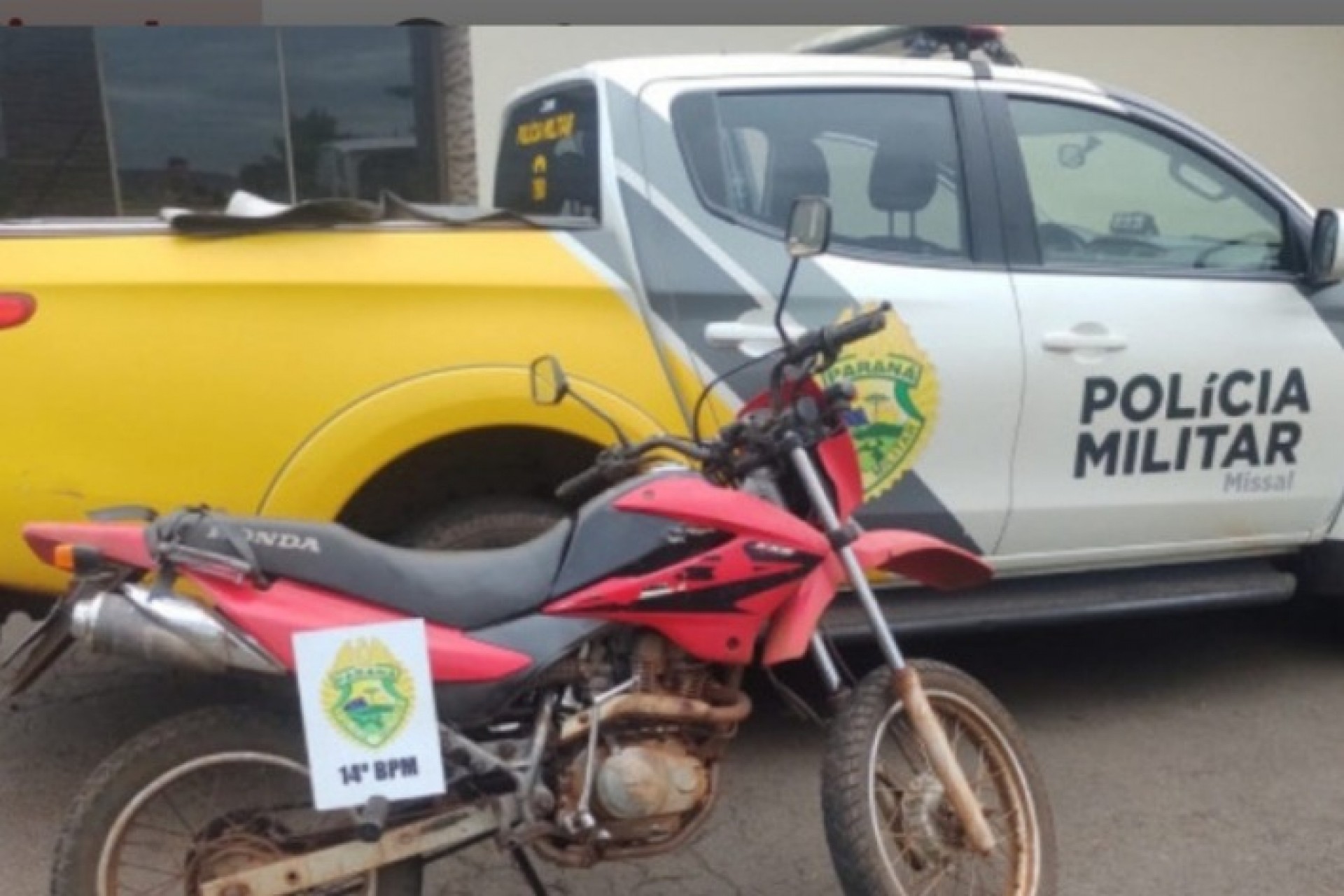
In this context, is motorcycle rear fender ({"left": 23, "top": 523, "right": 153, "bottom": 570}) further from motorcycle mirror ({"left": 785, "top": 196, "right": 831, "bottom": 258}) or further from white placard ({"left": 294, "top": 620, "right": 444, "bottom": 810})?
motorcycle mirror ({"left": 785, "top": 196, "right": 831, "bottom": 258})

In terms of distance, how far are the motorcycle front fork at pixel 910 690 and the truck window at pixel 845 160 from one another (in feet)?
3.89

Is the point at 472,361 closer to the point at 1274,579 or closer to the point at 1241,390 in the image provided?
the point at 1241,390

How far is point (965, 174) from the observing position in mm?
3895

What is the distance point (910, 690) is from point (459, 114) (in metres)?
7.55

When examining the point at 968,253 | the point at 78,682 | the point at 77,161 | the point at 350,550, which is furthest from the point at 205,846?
the point at 77,161

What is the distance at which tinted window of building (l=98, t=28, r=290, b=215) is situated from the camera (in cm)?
966

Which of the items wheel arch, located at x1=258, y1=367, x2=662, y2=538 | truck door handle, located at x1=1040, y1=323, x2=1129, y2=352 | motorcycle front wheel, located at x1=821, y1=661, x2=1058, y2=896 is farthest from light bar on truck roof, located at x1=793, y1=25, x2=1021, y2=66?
motorcycle front wheel, located at x1=821, y1=661, x2=1058, y2=896

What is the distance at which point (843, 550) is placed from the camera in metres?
2.75

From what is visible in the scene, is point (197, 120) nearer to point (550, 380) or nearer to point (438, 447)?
point (438, 447)

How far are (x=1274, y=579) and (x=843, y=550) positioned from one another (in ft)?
6.77

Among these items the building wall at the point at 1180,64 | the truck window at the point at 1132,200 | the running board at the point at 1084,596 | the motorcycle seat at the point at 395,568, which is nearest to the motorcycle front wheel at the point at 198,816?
the motorcycle seat at the point at 395,568

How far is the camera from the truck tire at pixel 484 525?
11.6ft

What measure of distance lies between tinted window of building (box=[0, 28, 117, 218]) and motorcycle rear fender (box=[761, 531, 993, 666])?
26.9 feet

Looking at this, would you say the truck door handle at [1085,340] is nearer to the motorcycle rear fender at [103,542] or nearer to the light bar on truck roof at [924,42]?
the light bar on truck roof at [924,42]
